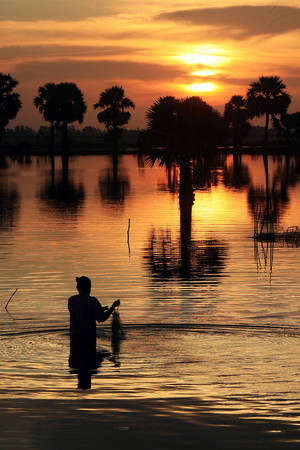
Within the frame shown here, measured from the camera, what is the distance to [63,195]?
2491 inches

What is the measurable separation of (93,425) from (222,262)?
56.2 feet

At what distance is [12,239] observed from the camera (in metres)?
35.3

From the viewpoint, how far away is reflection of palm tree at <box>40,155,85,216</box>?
169 ft

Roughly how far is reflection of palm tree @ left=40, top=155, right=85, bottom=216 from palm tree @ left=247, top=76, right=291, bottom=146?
5817cm

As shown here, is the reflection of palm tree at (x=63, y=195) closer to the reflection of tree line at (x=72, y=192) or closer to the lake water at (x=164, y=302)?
the reflection of tree line at (x=72, y=192)

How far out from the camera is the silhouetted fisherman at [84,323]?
14.0 m

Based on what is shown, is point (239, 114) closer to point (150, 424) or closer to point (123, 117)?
point (123, 117)

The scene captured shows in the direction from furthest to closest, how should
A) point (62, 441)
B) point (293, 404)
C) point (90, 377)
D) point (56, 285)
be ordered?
point (56, 285)
point (90, 377)
point (293, 404)
point (62, 441)

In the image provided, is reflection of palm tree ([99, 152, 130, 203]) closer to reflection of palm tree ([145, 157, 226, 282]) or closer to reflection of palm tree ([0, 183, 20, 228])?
Answer: reflection of palm tree ([0, 183, 20, 228])

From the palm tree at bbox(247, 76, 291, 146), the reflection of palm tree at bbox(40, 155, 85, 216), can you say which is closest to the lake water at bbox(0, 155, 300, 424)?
the reflection of palm tree at bbox(40, 155, 85, 216)

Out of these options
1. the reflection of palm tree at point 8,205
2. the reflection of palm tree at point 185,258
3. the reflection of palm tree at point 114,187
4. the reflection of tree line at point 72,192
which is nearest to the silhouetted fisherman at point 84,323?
the reflection of palm tree at point 185,258

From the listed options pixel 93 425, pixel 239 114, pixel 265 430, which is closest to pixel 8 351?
pixel 93 425

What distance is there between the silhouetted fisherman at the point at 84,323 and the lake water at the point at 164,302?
24 cm

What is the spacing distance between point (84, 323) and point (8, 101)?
136451 millimetres
